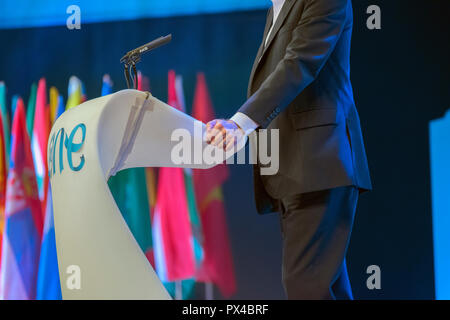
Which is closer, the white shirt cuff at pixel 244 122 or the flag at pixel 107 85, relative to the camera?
the white shirt cuff at pixel 244 122

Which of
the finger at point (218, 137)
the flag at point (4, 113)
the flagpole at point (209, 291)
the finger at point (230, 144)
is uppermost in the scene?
the flag at point (4, 113)

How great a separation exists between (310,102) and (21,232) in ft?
7.87

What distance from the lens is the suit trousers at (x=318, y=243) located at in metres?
1.25

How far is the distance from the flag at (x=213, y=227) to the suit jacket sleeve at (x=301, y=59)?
1.72m

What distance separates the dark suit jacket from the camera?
1262 millimetres

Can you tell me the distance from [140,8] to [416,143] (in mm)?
1862

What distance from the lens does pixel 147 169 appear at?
3049mm

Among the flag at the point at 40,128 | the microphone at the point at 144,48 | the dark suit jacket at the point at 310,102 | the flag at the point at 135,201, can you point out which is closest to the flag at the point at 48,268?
the flag at the point at 40,128

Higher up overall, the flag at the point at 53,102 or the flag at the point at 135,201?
the flag at the point at 53,102

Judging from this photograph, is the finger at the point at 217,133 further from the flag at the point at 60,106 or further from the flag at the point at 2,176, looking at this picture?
the flag at the point at 2,176

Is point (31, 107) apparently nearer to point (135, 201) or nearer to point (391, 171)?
point (135, 201)

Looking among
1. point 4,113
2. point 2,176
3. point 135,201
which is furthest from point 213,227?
point 4,113

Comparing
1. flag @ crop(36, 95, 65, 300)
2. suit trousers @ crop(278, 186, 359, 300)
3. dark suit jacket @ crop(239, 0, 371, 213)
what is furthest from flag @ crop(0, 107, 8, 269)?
suit trousers @ crop(278, 186, 359, 300)
